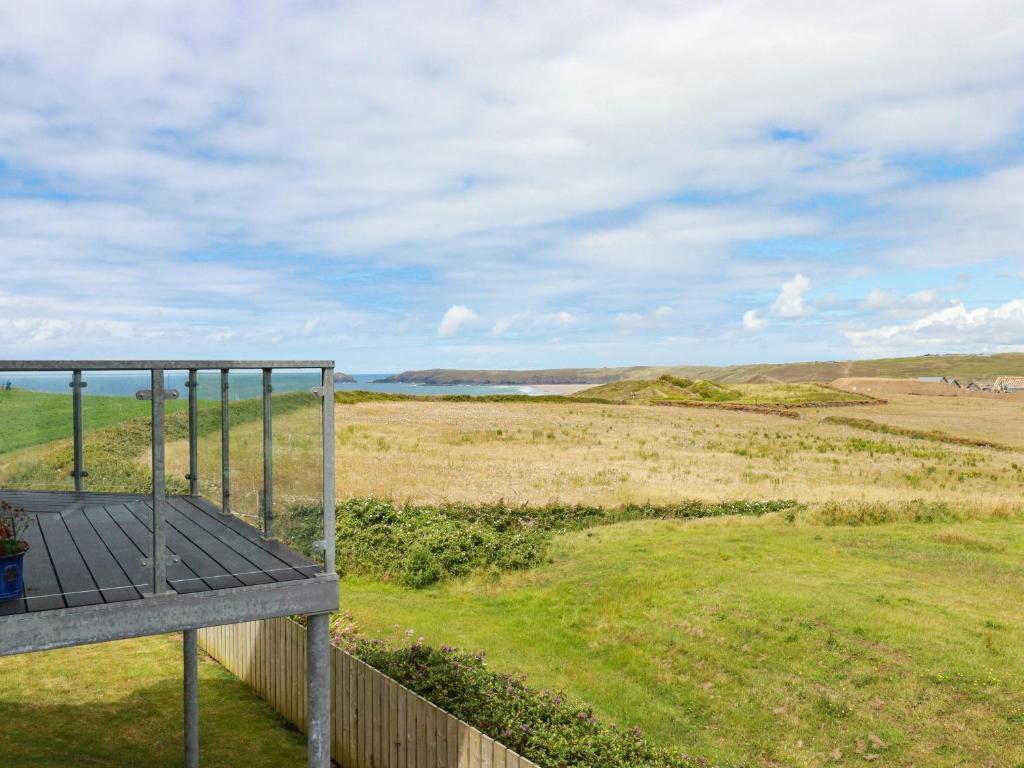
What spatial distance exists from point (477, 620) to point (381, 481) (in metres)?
15.7

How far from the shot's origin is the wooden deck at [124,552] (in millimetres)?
6336

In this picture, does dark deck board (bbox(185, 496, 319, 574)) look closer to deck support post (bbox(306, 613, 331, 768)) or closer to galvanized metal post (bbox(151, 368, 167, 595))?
deck support post (bbox(306, 613, 331, 768))

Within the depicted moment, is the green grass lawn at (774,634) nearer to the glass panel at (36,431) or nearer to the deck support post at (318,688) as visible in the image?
the deck support post at (318,688)

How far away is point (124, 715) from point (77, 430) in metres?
7.02

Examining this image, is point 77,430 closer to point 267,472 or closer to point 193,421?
point 193,421

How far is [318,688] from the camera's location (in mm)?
7078

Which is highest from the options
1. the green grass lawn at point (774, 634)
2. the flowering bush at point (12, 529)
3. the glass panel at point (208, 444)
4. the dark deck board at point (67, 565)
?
the glass panel at point (208, 444)

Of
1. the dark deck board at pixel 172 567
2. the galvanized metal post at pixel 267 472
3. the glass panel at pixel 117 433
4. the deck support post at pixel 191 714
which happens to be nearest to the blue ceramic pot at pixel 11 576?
the dark deck board at pixel 172 567

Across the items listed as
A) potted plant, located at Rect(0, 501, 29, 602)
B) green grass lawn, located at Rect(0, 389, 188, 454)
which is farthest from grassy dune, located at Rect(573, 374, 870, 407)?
potted plant, located at Rect(0, 501, 29, 602)

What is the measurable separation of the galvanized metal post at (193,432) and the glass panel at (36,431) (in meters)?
0.99

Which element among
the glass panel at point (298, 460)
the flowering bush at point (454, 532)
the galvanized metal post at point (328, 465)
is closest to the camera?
the galvanized metal post at point (328, 465)

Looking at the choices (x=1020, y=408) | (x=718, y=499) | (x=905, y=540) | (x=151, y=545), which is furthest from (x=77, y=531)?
(x=1020, y=408)

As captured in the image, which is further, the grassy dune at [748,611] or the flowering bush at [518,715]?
the grassy dune at [748,611]

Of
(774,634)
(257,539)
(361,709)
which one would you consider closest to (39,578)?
(257,539)
